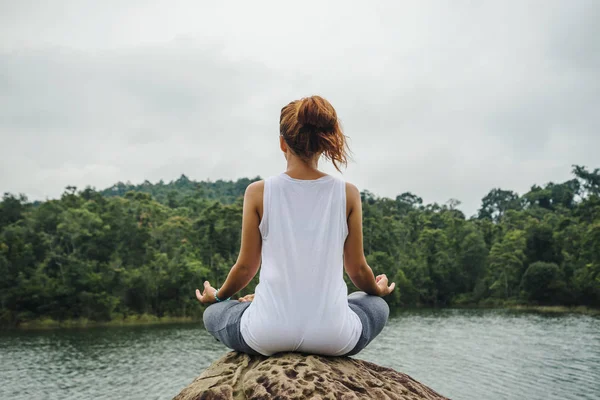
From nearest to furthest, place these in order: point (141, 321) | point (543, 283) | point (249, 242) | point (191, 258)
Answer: point (249, 242) < point (141, 321) < point (191, 258) < point (543, 283)

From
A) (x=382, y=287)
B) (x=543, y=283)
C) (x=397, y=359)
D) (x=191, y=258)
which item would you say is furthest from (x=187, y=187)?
(x=382, y=287)

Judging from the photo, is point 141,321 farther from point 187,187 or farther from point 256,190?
point 187,187

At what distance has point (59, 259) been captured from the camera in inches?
2019

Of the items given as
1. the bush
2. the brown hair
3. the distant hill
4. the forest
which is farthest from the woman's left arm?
the distant hill

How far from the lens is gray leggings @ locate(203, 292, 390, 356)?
267 centimetres

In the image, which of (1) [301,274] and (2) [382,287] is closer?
(1) [301,274]

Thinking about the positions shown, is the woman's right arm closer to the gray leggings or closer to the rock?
the gray leggings

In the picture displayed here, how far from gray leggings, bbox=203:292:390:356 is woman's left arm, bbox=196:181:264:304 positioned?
0.37 feet

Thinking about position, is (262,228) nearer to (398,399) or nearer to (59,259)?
(398,399)

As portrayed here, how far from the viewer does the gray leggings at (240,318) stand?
2.67 m

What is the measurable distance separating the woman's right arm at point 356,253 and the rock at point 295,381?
38 cm

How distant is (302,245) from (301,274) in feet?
0.42

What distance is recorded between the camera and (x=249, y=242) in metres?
2.65

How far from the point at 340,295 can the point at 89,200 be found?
216 feet
